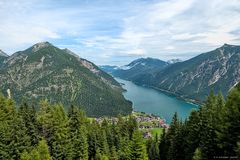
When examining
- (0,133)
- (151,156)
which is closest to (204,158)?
(0,133)

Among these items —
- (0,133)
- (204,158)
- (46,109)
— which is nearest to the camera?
(204,158)

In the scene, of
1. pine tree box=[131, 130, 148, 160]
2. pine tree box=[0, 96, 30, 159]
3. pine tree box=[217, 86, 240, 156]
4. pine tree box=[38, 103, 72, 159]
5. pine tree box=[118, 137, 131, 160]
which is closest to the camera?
pine tree box=[217, 86, 240, 156]

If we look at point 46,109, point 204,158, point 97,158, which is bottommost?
point 97,158

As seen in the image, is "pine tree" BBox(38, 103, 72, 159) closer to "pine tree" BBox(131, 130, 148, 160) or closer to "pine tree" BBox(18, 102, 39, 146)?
"pine tree" BBox(18, 102, 39, 146)

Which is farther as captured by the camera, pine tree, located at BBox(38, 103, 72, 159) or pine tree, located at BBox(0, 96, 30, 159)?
pine tree, located at BBox(38, 103, 72, 159)

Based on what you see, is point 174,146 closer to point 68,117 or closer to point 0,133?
point 68,117

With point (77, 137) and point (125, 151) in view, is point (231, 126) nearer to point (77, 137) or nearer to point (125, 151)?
point (125, 151)

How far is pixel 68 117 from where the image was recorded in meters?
78.7

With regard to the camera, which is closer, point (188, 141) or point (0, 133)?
point (0, 133)

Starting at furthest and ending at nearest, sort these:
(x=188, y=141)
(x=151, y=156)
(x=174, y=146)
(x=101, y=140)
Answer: (x=151, y=156) < (x=101, y=140) < (x=174, y=146) < (x=188, y=141)

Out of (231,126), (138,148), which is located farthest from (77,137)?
(231,126)

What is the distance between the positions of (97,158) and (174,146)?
18.8 meters

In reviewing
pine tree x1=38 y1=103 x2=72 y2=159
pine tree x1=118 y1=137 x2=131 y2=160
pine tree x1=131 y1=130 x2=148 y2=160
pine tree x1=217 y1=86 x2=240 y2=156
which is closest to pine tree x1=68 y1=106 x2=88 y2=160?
pine tree x1=38 y1=103 x2=72 y2=159

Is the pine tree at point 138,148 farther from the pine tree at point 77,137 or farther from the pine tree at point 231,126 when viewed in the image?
the pine tree at point 77,137
